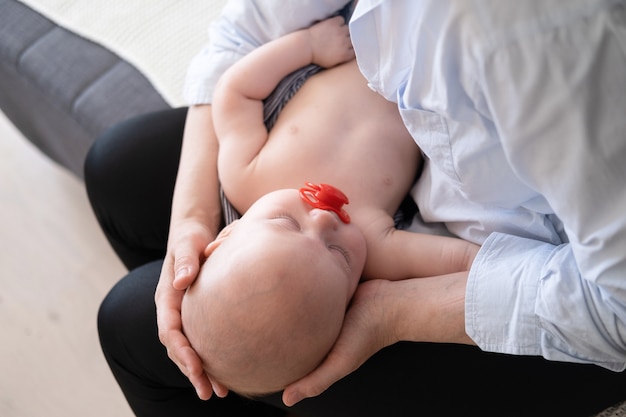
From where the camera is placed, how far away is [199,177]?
1032 mm

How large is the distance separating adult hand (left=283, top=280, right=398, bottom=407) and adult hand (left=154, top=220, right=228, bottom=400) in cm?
11

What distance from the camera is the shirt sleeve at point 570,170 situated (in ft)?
1.72

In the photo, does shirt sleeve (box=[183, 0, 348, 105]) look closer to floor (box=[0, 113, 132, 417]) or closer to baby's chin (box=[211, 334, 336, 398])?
baby's chin (box=[211, 334, 336, 398])

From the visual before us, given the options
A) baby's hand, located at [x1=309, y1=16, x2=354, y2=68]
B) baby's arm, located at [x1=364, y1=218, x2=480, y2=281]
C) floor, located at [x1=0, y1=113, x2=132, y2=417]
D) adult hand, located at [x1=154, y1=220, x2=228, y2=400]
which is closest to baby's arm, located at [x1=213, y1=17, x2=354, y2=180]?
baby's hand, located at [x1=309, y1=16, x2=354, y2=68]

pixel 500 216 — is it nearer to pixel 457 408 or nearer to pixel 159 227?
pixel 457 408

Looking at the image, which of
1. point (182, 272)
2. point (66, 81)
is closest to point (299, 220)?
point (182, 272)

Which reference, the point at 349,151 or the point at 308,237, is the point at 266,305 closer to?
the point at 308,237

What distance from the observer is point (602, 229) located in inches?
22.7

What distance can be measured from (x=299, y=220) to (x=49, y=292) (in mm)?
982

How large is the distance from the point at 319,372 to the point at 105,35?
0.98 m

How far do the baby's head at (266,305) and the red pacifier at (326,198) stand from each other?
35 mm

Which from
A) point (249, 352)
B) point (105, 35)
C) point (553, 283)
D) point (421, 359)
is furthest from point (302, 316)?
point (105, 35)

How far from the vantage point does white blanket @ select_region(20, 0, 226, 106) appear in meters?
1.33

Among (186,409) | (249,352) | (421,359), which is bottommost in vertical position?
(186,409)
